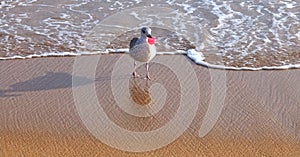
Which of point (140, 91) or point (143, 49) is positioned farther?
point (143, 49)

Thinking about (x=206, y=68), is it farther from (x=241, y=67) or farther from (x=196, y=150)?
(x=196, y=150)

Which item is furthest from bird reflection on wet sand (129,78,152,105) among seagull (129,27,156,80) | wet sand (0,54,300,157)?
seagull (129,27,156,80)

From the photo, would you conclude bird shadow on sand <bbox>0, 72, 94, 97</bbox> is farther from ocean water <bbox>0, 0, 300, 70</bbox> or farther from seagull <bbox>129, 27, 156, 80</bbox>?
ocean water <bbox>0, 0, 300, 70</bbox>

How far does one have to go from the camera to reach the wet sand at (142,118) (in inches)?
183

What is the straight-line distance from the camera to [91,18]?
323 inches

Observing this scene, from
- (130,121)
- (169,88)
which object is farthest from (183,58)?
(130,121)

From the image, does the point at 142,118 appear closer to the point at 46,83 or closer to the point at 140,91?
the point at 140,91

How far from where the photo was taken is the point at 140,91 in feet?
18.8

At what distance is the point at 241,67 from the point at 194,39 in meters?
1.17

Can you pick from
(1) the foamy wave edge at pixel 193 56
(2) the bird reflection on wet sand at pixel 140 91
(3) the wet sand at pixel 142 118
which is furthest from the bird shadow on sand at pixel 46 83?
(1) the foamy wave edge at pixel 193 56

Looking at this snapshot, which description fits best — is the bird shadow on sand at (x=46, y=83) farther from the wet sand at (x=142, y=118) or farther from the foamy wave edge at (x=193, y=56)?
the foamy wave edge at (x=193, y=56)

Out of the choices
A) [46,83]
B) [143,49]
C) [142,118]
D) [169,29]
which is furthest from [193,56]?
[46,83]

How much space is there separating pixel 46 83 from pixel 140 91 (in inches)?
45.7

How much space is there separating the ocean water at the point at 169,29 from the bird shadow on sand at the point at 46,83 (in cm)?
76
